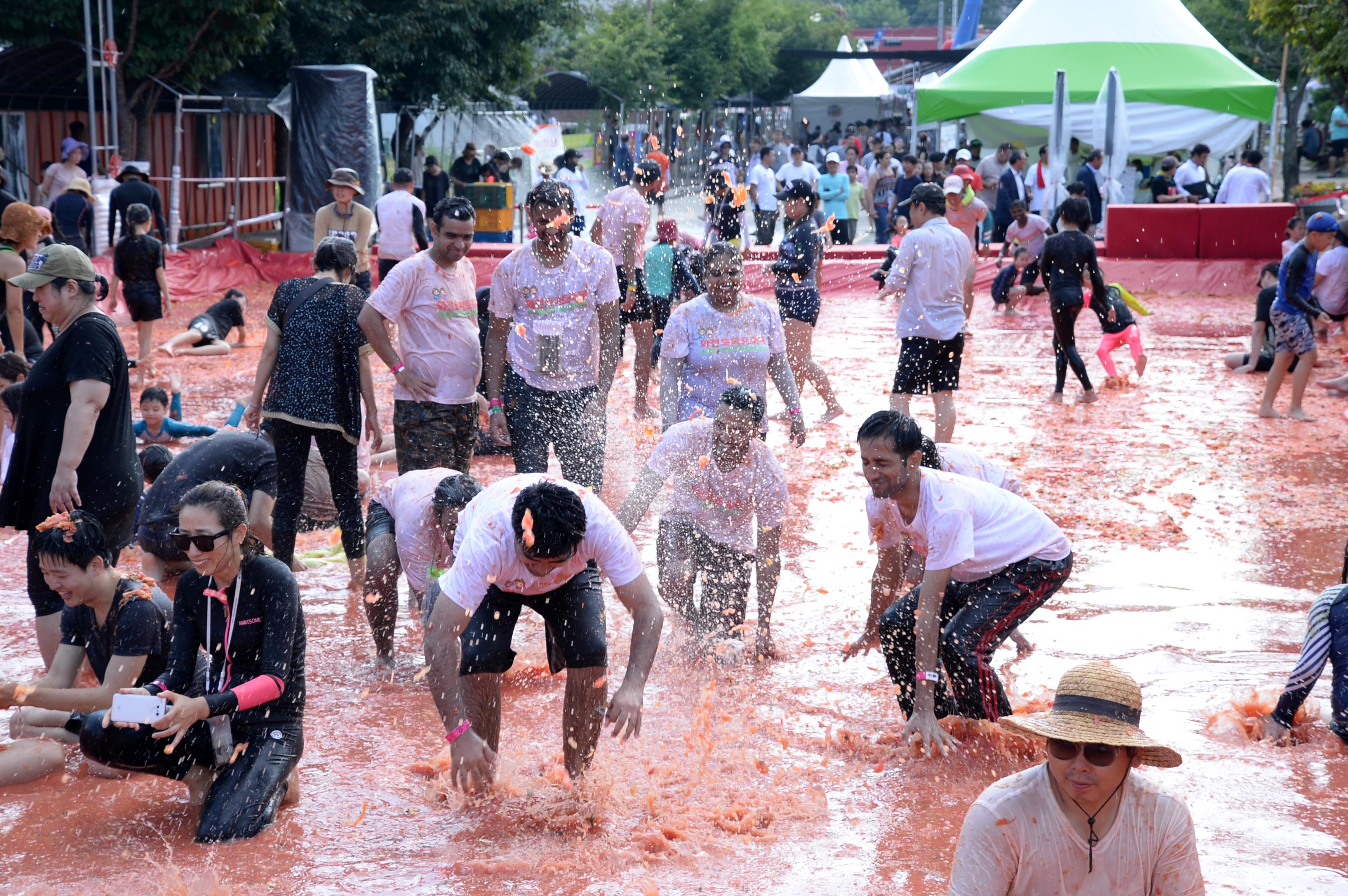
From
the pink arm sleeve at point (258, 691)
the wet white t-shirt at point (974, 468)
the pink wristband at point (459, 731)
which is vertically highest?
the wet white t-shirt at point (974, 468)

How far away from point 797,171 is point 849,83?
23.9m

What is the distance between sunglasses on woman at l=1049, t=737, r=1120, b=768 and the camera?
309 cm

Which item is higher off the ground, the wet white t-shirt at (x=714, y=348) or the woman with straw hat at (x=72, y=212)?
the woman with straw hat at (x=72, y=212)

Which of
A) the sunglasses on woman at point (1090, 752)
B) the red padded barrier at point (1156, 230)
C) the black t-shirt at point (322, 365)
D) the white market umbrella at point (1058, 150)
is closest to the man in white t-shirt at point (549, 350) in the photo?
the black t-shirt at point (322, 365)

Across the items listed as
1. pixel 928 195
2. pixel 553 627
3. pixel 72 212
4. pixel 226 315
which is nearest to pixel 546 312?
pixel 553 627

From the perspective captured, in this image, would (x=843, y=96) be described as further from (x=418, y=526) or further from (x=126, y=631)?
(x=126, y=631)

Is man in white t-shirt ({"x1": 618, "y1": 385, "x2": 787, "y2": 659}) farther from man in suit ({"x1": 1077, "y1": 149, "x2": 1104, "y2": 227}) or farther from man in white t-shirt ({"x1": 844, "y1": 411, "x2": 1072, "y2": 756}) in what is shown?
man in suit ({"x1": 1077, "y1": 149, "x2": 1104, "y2": 227})

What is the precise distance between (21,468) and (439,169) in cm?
2037

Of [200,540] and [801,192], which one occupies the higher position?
[801,192]

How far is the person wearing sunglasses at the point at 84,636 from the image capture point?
5.00 meters

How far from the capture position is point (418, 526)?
5.86 meters

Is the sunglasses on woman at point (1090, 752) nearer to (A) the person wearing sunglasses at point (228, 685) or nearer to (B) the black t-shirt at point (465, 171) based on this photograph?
(A) the person wearing sunglasses at point (228, 685)

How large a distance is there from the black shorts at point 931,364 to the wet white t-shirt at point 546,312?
10.2 ft

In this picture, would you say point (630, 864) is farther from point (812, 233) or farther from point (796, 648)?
point (812, 233)
